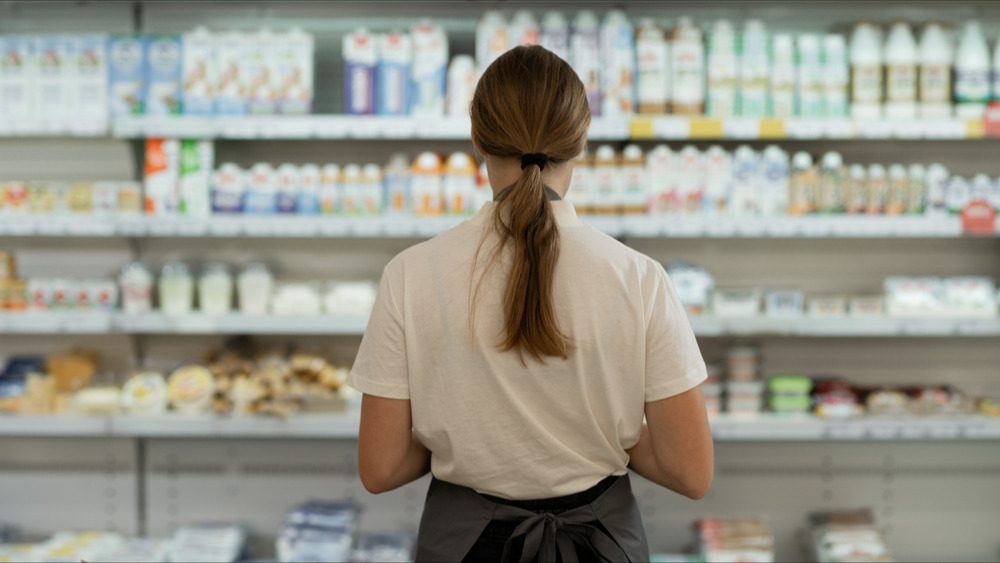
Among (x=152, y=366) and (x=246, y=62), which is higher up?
(x=246, y=62)

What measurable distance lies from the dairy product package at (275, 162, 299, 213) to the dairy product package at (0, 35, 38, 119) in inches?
38.2

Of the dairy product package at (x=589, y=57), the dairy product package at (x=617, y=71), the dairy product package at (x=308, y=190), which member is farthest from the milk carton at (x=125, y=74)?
the dairy product package at (x=617, y=71)

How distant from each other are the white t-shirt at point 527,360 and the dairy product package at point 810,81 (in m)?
2.16

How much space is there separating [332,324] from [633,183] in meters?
1.20

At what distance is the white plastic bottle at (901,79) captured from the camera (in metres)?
3.22

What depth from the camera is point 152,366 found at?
3639 mm

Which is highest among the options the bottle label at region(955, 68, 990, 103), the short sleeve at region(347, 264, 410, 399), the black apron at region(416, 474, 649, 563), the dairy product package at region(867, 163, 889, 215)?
the bottle label at region(955, 68, 990, 103)

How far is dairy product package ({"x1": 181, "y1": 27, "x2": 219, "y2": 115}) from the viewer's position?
10.7ft

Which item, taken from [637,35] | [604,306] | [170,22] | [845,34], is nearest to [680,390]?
[604,306]

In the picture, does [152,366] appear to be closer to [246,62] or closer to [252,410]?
[252,410]

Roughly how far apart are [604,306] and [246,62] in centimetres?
238

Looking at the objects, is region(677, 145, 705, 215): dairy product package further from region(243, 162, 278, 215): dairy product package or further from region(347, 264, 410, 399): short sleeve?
region(347, 264, 410, 399): short sleeve

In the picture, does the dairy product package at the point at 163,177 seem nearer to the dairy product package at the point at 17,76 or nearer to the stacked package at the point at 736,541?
the dairy product package at the point at 17,76

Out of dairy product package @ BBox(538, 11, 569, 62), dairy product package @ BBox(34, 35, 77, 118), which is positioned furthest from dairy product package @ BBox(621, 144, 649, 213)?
dairy product package @ BBox(34, 35, 77, 118)
